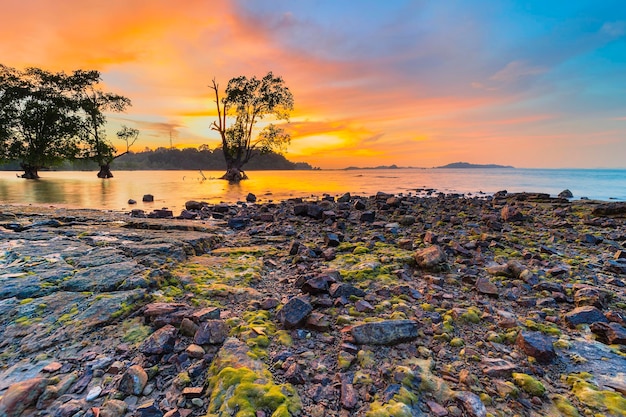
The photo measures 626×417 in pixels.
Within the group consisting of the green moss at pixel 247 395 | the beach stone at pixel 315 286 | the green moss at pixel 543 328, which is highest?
the beach stone at pixel 315 286

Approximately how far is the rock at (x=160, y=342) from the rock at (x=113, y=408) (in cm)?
65

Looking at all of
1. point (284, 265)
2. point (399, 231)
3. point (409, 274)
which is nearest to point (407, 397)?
point (409, 274)

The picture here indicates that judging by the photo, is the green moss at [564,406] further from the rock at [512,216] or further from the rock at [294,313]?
the rock at [512,216]

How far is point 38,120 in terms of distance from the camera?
164 ft

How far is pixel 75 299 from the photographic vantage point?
12.8ft

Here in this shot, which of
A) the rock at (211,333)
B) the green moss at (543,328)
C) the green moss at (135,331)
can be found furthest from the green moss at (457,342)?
the green moss at (135,331)

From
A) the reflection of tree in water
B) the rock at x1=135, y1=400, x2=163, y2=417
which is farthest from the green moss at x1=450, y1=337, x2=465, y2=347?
the reflection of tree in water

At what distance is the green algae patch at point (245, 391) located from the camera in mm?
2438

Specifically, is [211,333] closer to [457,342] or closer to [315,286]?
[315,286]

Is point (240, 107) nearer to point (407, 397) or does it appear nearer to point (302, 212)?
point (302, 212)

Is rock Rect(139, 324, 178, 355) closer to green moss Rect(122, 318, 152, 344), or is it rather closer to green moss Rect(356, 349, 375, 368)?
green moss Rect(122, 318, 152, 344)

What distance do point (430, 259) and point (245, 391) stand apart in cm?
454

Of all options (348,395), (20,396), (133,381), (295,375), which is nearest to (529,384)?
(348,395)

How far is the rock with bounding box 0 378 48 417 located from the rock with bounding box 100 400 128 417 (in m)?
0.57
